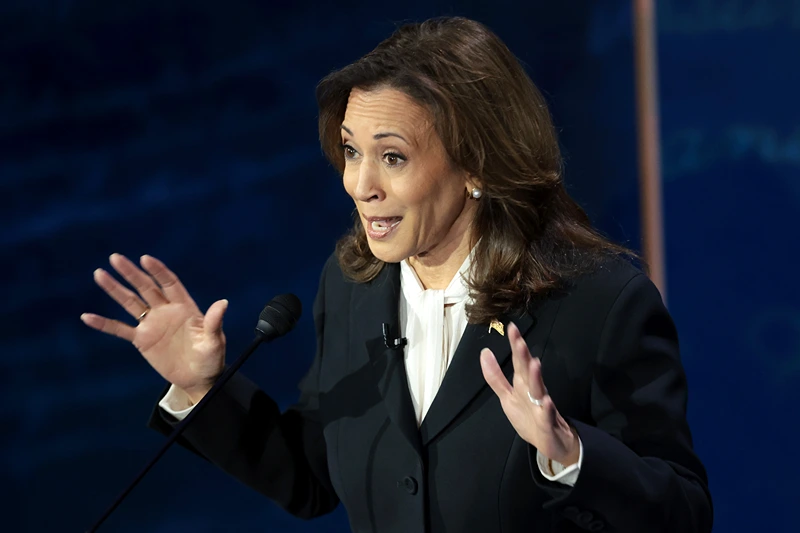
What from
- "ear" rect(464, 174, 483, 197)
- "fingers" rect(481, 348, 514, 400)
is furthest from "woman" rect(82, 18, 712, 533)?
"fingers" rect(481, 348, 514, 400)

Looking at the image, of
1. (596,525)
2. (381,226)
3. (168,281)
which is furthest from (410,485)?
(168,281)

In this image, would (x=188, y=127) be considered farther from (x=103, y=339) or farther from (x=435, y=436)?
(x=435, y=436)

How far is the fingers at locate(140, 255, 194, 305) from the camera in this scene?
155 centimetres

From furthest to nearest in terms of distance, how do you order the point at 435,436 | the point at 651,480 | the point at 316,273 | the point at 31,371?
1. the point at 316,273
2. the point at 31,371
3. the point at 435,436
4. the point at 651,480

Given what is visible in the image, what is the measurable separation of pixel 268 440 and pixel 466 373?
1.50 ft

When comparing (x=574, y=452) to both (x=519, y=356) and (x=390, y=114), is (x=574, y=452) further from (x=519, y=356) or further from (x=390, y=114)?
(x=390, y=114)

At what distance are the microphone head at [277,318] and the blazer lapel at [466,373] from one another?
260mm

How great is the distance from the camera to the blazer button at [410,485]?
1.48 m

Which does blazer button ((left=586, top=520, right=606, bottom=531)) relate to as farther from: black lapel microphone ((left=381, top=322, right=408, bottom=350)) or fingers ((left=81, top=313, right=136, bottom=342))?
fingers ((left=81, top=313, right=136, bottom=342))

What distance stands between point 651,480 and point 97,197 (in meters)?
1.70

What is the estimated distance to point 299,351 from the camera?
272 cm

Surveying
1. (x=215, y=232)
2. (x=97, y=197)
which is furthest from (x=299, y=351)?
(x=97, y=197)

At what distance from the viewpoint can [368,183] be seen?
4.89 feet

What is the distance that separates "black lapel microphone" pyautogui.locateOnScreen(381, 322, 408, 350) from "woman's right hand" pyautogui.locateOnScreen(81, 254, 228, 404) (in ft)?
0.90
